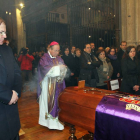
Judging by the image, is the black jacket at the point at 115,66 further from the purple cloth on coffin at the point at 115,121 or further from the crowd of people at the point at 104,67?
the purple cloth on coffin at the point at 115,121

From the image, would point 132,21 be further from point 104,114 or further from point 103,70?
point 104,114

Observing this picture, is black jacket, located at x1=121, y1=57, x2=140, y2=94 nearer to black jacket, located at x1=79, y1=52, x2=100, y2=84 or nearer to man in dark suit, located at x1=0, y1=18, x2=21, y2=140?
black jacket, located at x1=79, y1=52, x2=100, y2=84

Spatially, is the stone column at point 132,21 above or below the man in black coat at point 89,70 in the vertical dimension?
above

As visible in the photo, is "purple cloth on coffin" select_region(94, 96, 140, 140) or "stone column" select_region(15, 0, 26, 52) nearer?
"purple cloth on coffin" select_region(94, 96, 140, 140)

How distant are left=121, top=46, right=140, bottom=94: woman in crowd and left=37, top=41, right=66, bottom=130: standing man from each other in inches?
51.3

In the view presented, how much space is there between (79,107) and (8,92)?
89cm

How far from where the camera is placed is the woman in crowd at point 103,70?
443cm

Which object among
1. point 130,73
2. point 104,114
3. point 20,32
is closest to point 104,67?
point 130,73

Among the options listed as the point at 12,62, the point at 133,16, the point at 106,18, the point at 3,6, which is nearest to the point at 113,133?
the point at 12,62

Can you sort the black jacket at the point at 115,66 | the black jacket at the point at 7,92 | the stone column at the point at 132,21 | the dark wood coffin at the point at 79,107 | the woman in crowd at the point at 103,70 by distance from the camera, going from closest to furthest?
the black jacket at the point at 7,92
the dark wood coffin at the point at 79,107
the woman in crowd at the point at 103,70
the black jacket at the point at 115,66
the stone column at the point at 132,21

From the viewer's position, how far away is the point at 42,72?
3.32 m

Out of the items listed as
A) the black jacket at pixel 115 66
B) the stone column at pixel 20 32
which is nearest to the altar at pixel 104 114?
the black jacket at pixel 115 66

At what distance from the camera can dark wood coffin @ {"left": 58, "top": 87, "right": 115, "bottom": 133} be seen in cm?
198

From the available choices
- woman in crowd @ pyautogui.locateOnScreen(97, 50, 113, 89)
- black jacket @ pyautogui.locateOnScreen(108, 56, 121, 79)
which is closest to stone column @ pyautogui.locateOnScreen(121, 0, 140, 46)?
black jacket @ pyautogui.locateOnScreen(108, 56, 121, 79)
